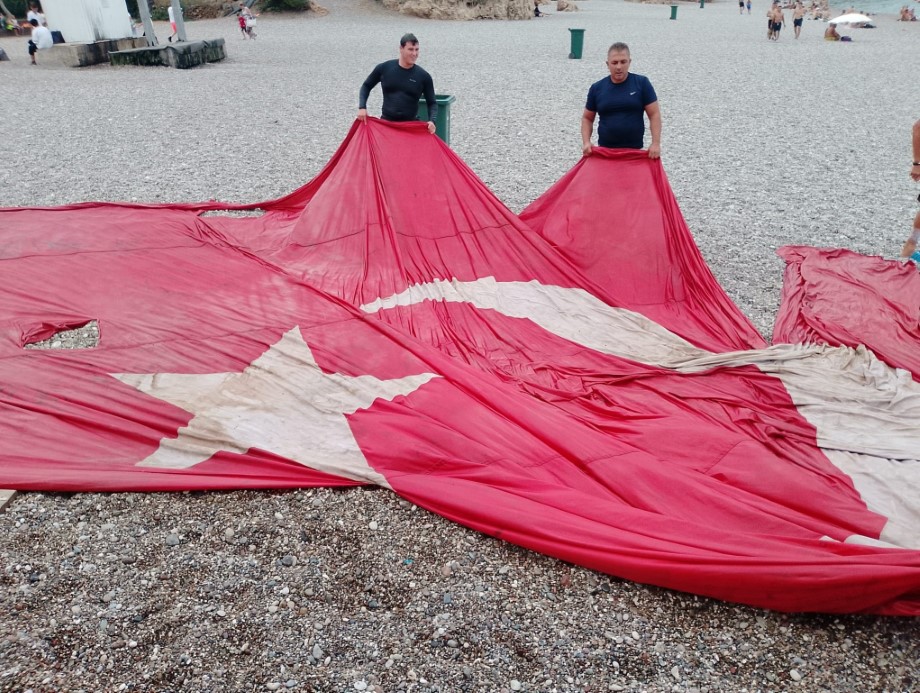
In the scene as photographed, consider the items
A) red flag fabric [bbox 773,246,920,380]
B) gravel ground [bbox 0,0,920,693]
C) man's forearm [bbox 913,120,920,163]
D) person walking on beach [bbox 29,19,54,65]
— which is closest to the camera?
gravel ground [bbox 0,0,920,693]

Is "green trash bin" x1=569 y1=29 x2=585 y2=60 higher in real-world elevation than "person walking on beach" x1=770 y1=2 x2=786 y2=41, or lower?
lower

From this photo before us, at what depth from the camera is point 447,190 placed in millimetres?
5598

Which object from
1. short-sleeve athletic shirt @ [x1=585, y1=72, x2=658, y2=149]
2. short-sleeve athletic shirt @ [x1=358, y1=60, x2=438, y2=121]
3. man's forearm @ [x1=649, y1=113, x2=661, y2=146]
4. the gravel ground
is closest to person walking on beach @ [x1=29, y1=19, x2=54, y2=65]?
the gravel ground

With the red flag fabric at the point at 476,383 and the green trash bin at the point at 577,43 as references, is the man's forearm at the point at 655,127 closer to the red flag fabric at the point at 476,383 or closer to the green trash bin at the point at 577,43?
the red flag fabric at the point at 476,383

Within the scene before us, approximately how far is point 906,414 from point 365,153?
13.4 ft

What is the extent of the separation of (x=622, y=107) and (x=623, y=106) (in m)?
0.01

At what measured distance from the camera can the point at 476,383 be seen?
3791 millimetres

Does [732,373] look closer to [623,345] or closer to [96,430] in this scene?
[623,345]

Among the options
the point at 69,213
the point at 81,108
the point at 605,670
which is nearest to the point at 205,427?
the point at 605,670

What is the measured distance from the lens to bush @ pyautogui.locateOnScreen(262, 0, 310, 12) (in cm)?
2566

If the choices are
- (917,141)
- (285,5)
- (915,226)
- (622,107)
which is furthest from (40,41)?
(915,226)

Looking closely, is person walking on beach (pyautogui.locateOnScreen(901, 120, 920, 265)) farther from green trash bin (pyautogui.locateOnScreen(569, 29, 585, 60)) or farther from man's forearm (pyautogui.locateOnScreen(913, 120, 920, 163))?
green trash bin (pyautogui.locateOnScreen(569, 29, 585, 60))

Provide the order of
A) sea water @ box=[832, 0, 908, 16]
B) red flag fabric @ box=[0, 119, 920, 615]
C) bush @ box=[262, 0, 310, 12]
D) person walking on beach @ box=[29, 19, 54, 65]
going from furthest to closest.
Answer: sea water @ box=[832, 0, 908, 16] → bush @ box=[262, 0, 310, 12] → person walking on beach @ box=[29, 19, 54, 65] → red flag fabric @ box=[0, 119, 920, 615]

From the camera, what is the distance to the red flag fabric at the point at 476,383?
300 centimetres
